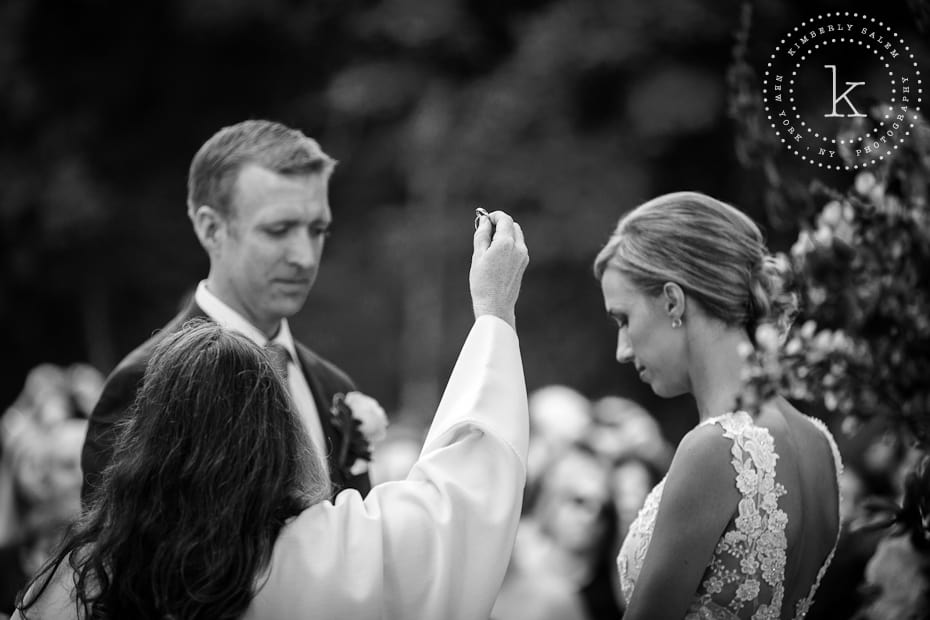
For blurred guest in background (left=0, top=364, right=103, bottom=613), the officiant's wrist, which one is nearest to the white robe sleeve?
the officiant's wrist

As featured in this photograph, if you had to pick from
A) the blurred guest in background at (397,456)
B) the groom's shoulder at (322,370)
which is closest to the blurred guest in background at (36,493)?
the blurred guest in background at (397,456)

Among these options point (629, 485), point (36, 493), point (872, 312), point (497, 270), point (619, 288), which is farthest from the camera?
point (36, 493)

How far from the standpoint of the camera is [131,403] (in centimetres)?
353

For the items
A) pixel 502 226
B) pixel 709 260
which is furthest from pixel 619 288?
pixel 502 226

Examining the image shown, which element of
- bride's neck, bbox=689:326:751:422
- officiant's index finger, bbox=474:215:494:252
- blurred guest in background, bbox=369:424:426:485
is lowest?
blurred guest in background, bbox=369:424:426:485

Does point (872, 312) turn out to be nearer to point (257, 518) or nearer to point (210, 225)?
point (257, 518)

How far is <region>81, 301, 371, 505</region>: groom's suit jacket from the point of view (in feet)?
11.4

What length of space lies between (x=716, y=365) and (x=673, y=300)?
0.74 feet

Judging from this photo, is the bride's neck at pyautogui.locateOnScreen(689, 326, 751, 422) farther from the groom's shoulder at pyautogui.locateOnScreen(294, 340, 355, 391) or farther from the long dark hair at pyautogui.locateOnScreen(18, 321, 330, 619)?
the groom's shoulder at pyautogui.locateOnScreen(294, 340, 355, 391)

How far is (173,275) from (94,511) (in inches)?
510

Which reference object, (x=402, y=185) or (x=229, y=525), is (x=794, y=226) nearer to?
(x=229, y=525)

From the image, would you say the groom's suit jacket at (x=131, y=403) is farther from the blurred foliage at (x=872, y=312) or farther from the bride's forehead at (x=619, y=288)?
the blurred foliage at (x=872, y=312)

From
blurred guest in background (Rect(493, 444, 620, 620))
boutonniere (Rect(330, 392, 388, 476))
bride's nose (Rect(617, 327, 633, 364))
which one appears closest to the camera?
bride's nose (Rect(617, 327, 633, 364))

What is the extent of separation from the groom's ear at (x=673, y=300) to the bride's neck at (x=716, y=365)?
0.29 feet
